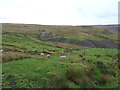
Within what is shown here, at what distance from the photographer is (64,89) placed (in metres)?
10.2

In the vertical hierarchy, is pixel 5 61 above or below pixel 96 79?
above

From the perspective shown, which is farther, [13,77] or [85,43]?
[85,43]

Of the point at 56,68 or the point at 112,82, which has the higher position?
the point at 56,68

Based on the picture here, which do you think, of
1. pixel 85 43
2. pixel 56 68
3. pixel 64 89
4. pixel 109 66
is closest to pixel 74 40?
pixel 85 43

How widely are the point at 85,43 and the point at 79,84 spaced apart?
42.7 m

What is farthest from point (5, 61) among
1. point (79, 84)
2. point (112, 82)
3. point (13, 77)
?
point (112, 82)

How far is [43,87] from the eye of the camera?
396 inches

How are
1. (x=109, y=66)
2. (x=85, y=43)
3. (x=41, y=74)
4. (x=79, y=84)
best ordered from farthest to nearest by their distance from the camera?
(x=85, y=43), (x=109, y=66), (x=41, y=74), (x=79, y=84)

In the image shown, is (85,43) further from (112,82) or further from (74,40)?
(112,82)

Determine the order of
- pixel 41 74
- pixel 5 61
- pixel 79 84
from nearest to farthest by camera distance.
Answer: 1. pixel 79 84
2. pixel 41 74
3. pixel 5 61

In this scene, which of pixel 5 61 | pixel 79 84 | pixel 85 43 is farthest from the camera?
pixel 85 43

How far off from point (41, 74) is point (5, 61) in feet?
17.6

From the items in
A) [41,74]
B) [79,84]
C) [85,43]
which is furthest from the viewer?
[85,43]

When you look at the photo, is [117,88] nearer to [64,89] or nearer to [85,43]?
[64,89]
